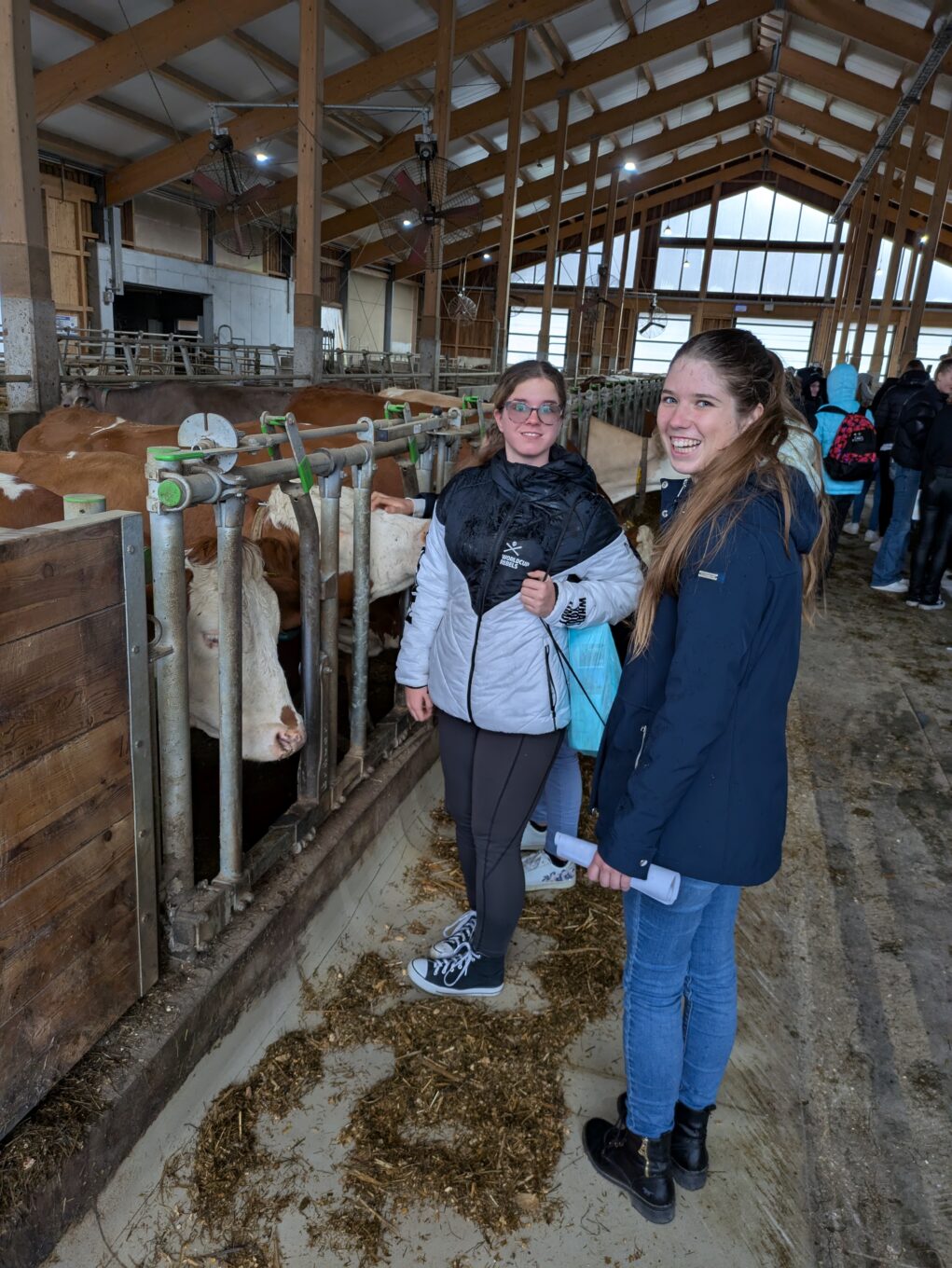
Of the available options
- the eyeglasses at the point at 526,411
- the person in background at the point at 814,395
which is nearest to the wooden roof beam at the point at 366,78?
the person in background at the point at 814,395

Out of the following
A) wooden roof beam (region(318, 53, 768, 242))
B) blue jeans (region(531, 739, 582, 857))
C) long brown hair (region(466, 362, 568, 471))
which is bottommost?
blue jeans (region(531, 739, 582, 857))

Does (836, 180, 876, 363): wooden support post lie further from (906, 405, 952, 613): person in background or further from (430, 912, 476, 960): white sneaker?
(430, 912, 476, 960): white sneaker

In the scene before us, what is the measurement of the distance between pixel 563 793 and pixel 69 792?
1708 millimetres

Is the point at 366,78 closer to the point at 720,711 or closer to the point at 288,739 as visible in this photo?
the point at 288,739

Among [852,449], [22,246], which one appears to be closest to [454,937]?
[22,246]

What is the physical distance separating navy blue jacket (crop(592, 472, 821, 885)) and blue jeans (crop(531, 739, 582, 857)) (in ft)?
3.81

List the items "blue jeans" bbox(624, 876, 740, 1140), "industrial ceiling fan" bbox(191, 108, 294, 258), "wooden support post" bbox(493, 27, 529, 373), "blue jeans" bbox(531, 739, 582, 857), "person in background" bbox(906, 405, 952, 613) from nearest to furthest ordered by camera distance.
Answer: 1. "blue jeans" bbox(624, 876, 740, 1140)
2. "blue jeans" bbox(531, 739, 582, 857)
3. "person in background" bbox(906, 405, 952, 613)
4. "industrial ceiling fan" bbox(191, 108, 294, 258)
5. "wooden support post" bbox(493, 27, 529, 373)

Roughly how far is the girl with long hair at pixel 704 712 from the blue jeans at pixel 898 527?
234 inches

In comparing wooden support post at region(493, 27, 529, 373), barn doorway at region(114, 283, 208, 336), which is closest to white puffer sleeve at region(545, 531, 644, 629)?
wooden support post at region(493, 27, 529, 373)

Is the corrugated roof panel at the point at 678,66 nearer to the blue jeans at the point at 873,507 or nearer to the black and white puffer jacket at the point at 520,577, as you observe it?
the blue jeans at the point at 873,507

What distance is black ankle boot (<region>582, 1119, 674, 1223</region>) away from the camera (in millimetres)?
1854

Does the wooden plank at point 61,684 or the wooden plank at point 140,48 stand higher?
the wooden plank at point 140,48

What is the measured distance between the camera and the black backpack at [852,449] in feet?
22.7

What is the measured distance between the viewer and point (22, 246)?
18.5 feet
